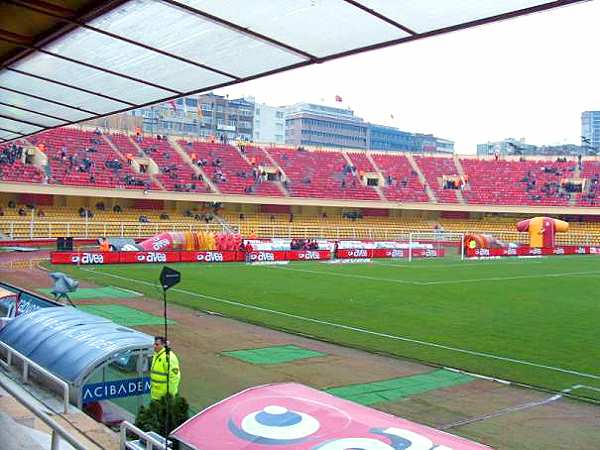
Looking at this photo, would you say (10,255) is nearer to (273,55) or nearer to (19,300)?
(19,300)

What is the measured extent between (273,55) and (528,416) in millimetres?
7630

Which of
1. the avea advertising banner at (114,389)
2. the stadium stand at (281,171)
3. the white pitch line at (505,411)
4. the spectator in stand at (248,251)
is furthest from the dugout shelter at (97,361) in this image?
the stadium stand at (281,171)

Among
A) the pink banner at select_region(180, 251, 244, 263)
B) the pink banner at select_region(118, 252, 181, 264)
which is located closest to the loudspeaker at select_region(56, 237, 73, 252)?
the pink banner at select_region(118, 252, 181, 264)

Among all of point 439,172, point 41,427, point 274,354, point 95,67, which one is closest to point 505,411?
point 274,354

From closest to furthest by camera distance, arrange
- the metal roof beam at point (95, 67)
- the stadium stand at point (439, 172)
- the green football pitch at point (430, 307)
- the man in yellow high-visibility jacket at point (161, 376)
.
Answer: the metal roof beam at point (95, 67), the man in yellow high-visibility jacket at point (161, 376), the green football pitch at point (430, 307), the stadium stand at point (439, 172)

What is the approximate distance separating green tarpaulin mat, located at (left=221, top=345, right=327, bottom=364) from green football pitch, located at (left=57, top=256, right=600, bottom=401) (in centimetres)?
157

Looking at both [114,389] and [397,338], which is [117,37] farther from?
A: [397,338]

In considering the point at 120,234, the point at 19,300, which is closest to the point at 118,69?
the point at 19,300

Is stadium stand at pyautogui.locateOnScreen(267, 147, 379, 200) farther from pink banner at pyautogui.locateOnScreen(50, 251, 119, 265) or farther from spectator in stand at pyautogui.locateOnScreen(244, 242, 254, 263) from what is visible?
pink banner at pyautogui.locateOnScreen(50, 251, 119, 265)

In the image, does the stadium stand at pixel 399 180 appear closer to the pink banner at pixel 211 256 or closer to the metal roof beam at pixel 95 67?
the pink banner at pixel 211 256

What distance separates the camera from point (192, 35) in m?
6.34

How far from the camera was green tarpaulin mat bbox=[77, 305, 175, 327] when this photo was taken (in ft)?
61.9

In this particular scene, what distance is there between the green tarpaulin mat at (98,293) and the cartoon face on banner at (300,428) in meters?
17.5

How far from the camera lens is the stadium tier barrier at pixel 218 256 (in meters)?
35.5
